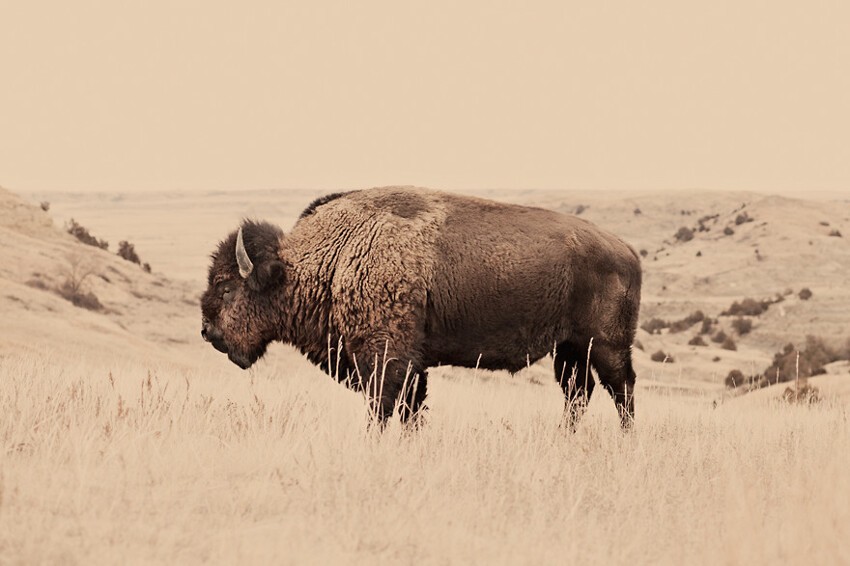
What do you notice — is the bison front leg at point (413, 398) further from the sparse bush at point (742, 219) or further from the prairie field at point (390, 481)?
the sparse bush at point (742, 219)

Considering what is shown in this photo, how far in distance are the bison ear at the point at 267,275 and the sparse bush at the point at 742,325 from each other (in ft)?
92.7

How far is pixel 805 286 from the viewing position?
40125 mm

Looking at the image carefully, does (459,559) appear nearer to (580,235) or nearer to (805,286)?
(580,235)

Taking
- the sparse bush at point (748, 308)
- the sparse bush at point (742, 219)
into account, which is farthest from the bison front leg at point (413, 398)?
the sparse bush at point (742, 219)

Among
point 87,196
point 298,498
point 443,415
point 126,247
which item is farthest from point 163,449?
point 87,196

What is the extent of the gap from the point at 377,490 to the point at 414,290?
2.52m

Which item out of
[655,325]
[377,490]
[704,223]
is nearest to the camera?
[377,490]

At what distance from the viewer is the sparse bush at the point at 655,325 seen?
1405 inches

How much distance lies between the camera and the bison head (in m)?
8.10

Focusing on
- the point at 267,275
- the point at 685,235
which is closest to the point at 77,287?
the point at 267,275

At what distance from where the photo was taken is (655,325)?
119 ft

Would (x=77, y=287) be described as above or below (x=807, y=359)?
above

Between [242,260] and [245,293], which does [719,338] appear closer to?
[245,293]

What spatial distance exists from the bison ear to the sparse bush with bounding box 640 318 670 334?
28.7 m
